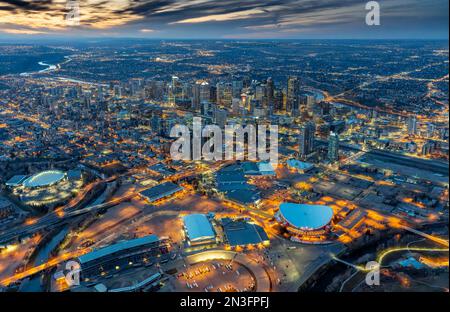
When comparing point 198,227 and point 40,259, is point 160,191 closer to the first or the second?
point 198,227

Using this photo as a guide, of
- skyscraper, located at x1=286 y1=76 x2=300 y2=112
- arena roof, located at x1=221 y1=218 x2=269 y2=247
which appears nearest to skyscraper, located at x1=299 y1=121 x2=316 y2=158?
arena roof, located at x1=221 y1=218 x2=269 y2=247

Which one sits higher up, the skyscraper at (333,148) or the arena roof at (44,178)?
the skyscraper at (333,148)

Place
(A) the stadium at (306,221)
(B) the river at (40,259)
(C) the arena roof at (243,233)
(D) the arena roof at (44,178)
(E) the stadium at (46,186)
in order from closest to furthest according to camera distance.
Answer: (B) the river at (40,259), (C) the arena roof at (243,233), (A) the stadium at (306,221), (E) the stadium at (46,186), (D) the arena roof at (44,178)

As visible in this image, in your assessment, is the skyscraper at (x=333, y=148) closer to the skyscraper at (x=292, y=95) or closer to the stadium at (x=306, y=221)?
the stadium at (x=306, y=221)

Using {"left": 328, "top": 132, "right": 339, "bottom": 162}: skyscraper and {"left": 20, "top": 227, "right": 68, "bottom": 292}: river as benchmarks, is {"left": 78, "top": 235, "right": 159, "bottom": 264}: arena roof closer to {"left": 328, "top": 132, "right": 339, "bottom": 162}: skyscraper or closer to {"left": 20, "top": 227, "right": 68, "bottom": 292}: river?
{"left": 20, "top": 227, "right": 68, "bottom": 292}: river
